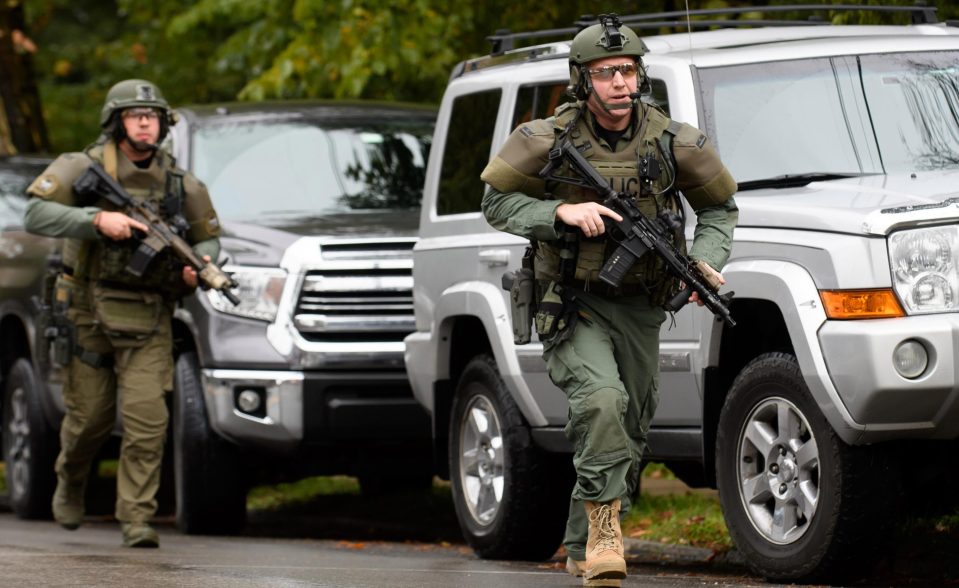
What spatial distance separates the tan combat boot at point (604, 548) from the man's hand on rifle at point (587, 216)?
88 cm

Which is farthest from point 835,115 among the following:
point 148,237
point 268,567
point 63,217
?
point 63,217

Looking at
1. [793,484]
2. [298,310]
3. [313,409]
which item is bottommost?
[313,409]

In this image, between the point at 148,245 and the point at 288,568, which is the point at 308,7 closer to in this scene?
the point at 148,245

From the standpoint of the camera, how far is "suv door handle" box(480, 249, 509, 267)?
829cm

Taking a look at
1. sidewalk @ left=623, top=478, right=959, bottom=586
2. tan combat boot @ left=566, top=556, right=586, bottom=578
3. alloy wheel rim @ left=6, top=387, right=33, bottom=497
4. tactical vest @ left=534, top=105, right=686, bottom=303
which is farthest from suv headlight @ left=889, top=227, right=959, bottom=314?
alloy wheel rim @ left=6, top=387, right=33, bottom=497

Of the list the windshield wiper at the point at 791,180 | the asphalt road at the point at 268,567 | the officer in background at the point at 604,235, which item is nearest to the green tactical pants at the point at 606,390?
the officer in background at the point at 604,235

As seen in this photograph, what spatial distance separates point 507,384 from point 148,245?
6.16 ft

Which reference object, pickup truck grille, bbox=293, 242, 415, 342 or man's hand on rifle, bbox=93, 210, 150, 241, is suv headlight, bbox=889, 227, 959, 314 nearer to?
pickup truck grille, bbox=293, 242, 415, 342

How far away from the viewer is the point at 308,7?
546 inches

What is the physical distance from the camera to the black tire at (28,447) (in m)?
12.1

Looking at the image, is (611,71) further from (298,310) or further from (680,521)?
(680,521)

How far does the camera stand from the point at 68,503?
10344 mm

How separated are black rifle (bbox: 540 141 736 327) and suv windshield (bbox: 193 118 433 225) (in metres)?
3.71

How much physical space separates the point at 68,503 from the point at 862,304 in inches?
199
